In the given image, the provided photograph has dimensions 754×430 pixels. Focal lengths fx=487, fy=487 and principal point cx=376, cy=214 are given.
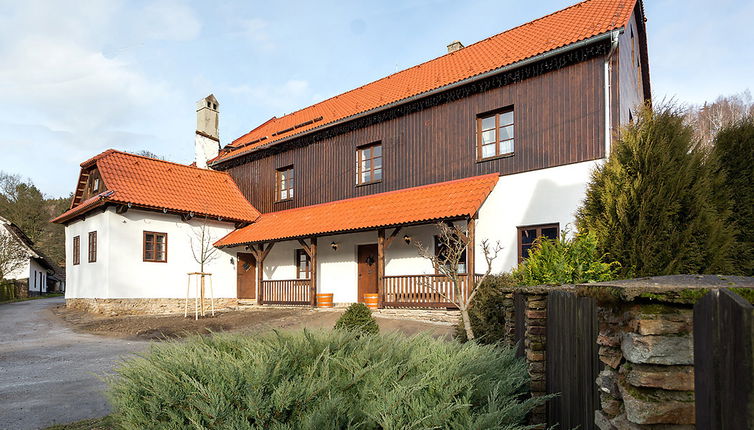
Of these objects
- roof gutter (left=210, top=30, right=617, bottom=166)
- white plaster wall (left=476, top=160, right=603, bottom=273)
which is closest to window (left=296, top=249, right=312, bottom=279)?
roof gutter (left=210, top=30, right=617, bottom=166)

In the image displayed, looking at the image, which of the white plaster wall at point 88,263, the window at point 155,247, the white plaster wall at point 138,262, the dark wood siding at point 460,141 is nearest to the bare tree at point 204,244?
the white plaster wall at point 138,262

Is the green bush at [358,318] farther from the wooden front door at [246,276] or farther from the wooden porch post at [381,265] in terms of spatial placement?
the wooden front door at [246,276]

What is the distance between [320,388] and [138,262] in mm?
16651

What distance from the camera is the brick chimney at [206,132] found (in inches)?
956

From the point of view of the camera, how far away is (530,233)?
12.9 m

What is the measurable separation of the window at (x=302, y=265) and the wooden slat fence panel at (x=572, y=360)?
610 inches

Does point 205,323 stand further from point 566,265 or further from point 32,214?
point 32,214

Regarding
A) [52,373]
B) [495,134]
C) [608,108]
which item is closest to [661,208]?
[608,108]

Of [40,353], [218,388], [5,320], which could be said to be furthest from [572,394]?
[5,320]

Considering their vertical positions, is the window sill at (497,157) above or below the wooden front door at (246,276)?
above

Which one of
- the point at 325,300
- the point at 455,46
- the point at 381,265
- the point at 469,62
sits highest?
the point at 455,46

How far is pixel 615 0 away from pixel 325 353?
14.2 meters

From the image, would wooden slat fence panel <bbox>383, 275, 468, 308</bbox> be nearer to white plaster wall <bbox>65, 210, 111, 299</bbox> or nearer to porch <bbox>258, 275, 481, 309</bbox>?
porch <bbox>258, 275, 481, 309</bbox>

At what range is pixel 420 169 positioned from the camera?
1561 cm
